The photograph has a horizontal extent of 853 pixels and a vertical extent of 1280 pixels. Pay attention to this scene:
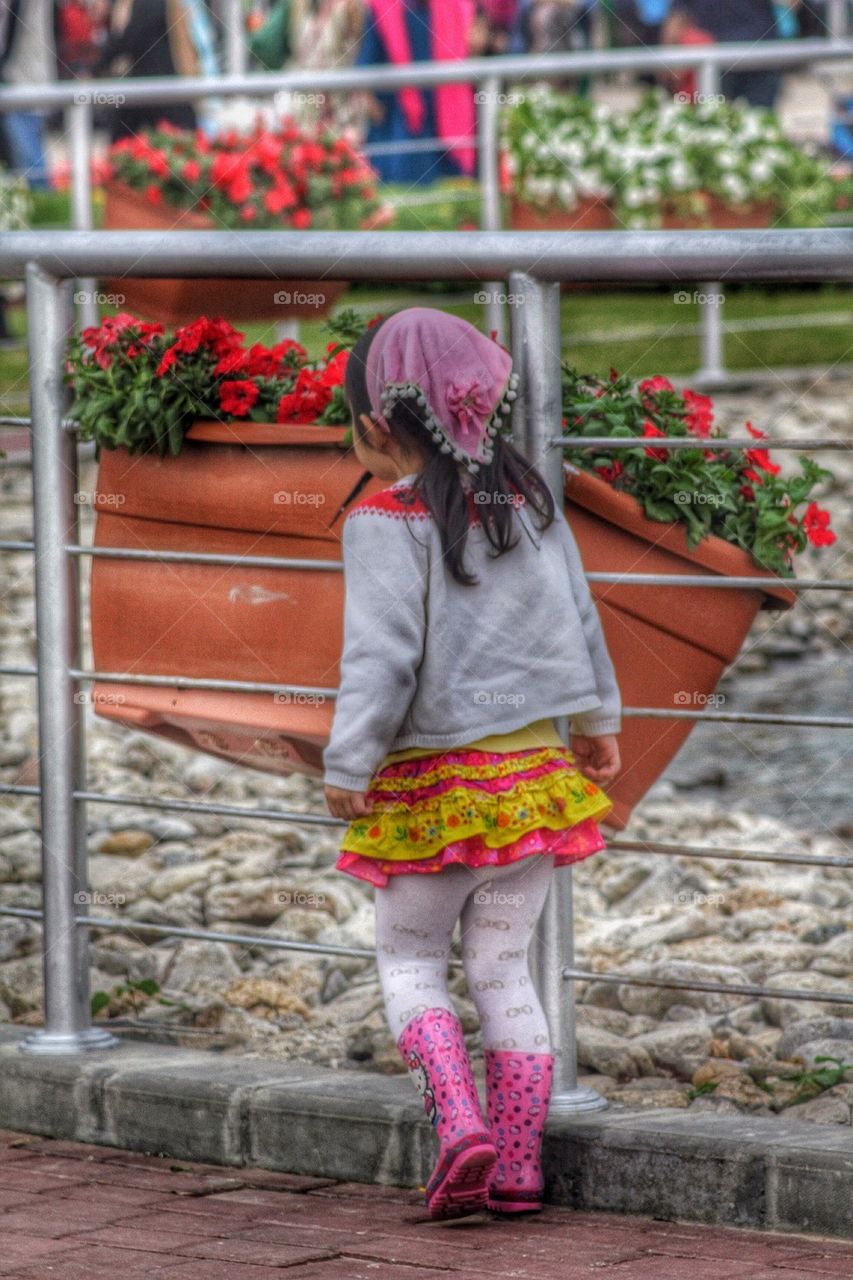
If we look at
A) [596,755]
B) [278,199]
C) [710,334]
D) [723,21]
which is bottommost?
[596,755]

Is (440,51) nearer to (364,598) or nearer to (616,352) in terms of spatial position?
A: (616,352)

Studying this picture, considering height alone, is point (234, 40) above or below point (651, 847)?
above

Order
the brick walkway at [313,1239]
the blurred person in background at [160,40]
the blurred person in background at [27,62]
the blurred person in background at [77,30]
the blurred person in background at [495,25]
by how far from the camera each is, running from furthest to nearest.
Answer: the blurred person in background at [77,30], the blurred person in background at [495,25], the blurred person in background at [160,40], the blurred person in background at [27,62], the brick walkway at [313,1239]

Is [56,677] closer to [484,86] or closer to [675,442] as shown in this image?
[675,442]

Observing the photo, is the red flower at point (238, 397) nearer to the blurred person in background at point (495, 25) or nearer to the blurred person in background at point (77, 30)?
the blurred person in background at point (495, 25)

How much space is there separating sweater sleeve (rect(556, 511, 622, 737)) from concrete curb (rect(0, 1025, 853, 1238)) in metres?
0.57

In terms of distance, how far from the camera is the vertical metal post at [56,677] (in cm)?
361

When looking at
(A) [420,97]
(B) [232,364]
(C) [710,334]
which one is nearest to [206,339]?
(B) [232,364]

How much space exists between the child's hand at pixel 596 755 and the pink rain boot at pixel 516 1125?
0.43m

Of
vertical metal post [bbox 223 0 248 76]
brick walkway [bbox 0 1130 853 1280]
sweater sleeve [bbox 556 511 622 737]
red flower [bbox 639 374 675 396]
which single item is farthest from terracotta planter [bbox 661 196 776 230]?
brick walkway [bbox 0 1130 853 1280]

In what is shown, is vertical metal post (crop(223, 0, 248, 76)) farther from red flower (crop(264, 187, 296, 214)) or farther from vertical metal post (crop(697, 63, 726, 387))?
vertical metal post (crop(697, 63, 726, 387))

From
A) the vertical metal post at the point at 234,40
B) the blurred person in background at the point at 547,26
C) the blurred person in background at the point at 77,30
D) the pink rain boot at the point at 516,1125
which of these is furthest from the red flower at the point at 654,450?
the blurred person in background at the point at 77,30

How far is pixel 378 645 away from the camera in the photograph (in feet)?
9.92

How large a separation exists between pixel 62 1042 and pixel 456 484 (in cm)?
125
